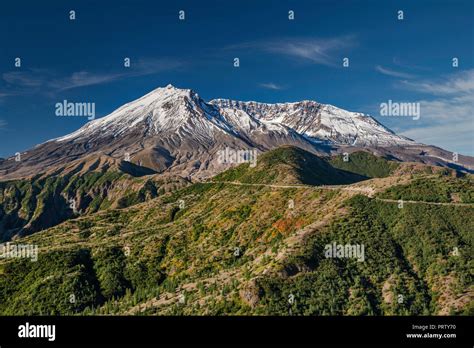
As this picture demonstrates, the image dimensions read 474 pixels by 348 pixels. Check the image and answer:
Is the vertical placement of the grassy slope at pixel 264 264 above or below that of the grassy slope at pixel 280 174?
below

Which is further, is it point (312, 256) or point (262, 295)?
point (312, 256)

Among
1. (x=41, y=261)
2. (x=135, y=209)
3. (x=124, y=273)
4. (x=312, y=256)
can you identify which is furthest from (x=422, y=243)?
(x=135, y=209)

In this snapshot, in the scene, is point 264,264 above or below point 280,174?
below

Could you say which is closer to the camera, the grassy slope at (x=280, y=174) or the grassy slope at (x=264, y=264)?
the grassy slope at (x=264, y=264)

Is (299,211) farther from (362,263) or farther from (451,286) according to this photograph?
(451,286)

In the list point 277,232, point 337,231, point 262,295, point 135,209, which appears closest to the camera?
point 262,295

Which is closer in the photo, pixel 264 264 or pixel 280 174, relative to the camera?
pixel 264 264

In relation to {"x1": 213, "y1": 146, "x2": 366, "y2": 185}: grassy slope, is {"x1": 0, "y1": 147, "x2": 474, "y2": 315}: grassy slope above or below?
below

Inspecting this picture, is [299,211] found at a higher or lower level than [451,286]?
higher

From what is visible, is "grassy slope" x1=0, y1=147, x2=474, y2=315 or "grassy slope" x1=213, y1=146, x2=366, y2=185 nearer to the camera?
"grassy slope" x1=0, y1=147, x2=474, y2=315

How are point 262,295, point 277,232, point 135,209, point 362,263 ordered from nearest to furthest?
point 262,295 < point 362,263 < point 277,232 < point 135,209
